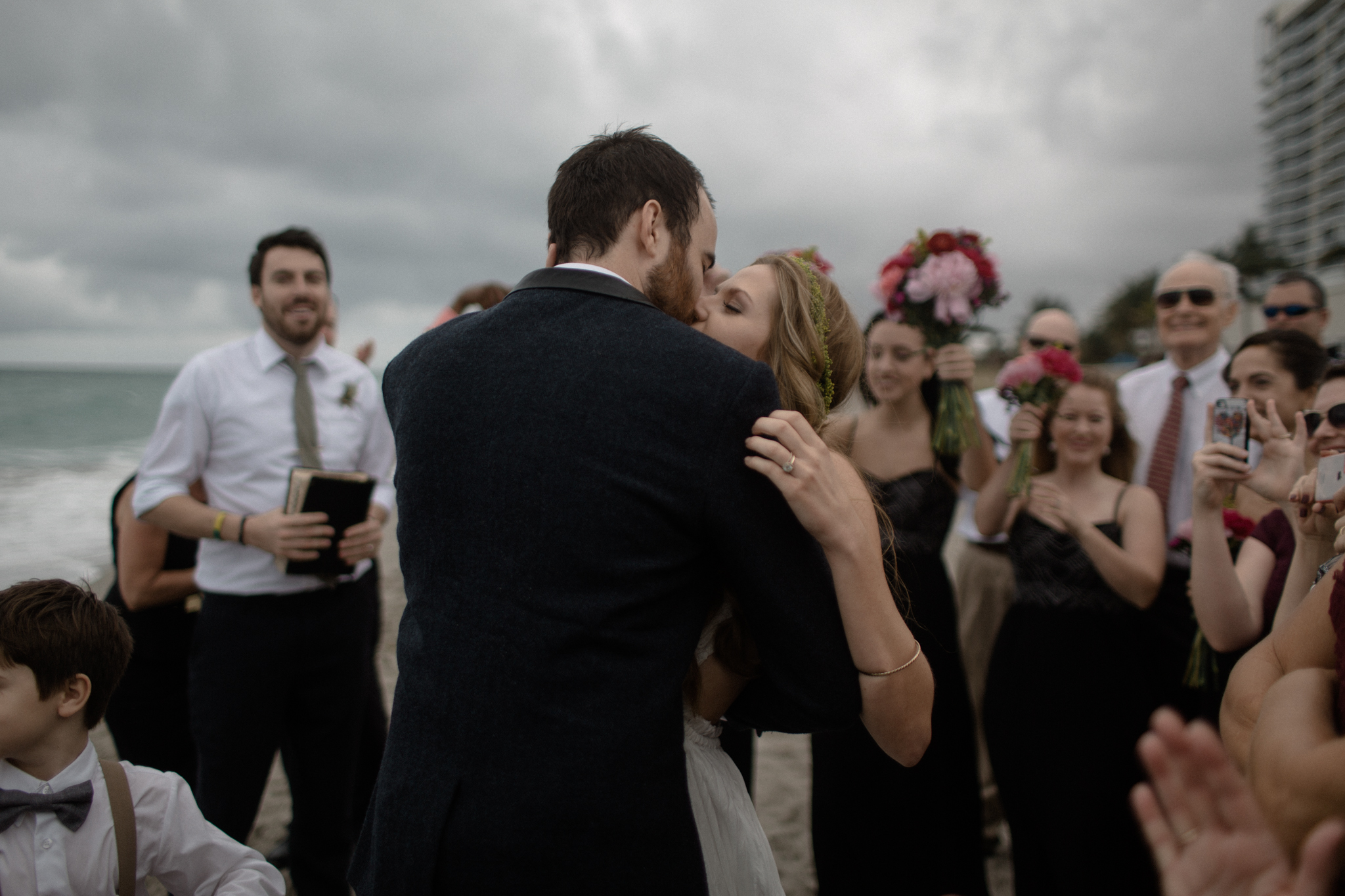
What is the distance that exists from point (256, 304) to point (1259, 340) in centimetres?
454

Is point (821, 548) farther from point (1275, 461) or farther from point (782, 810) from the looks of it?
point (782, 810)

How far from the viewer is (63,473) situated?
2344cm

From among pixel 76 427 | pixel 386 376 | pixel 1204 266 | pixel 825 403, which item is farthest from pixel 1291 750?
pixel 76 427

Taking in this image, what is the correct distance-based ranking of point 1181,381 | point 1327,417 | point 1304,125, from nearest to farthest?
point 1327,417 → point 1181,381 → point 1304,125

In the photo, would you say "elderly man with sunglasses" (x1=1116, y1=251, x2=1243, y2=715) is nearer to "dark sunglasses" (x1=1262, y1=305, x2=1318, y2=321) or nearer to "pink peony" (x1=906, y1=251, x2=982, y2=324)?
"dark sunglasses" (x1=1262, y1=305, x2=1318, y2=321)

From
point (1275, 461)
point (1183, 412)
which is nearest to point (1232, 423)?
point (1275, 461)

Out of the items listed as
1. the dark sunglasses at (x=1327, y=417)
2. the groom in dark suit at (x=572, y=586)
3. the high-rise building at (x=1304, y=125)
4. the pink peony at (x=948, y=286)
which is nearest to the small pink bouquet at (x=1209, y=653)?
the dark sunglasses at (x=1327, y=417)

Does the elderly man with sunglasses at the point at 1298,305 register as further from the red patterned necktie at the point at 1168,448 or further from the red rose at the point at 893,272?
the red rose at the point at 893,272

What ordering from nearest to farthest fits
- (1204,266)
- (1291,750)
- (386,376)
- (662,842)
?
(1291,750) → (662,842) → (386,376) → (1204,266)

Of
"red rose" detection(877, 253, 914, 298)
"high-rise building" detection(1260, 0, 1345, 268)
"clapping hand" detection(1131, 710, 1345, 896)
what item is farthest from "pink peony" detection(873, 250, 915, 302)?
"high-rise building" detection(1260, 0, 1345, 268)

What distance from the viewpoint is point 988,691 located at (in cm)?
363

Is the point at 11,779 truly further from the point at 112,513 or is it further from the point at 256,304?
the point at 256,304

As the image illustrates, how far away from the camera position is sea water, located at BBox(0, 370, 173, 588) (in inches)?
485

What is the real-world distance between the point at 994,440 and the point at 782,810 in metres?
2.93
